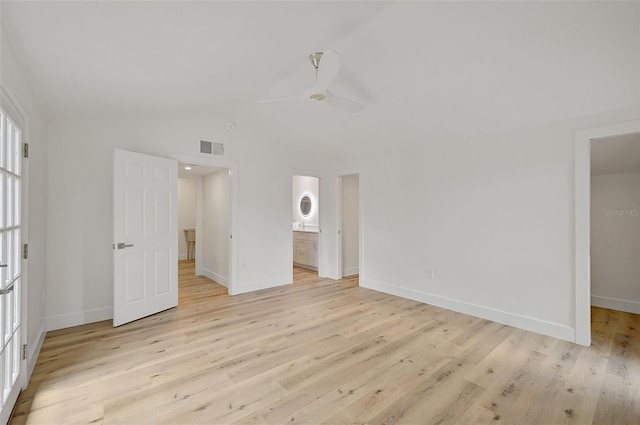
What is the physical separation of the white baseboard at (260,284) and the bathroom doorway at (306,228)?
553mm

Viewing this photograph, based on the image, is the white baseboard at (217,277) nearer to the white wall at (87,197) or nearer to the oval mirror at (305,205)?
the white wall at (87,197)

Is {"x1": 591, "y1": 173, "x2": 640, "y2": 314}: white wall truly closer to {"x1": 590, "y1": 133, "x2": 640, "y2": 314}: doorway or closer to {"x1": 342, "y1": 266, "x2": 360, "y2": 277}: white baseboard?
{"x1": 590, "y1": 133, "x2": 640, "y2": 314}: doorway

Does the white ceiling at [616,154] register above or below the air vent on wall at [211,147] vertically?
below

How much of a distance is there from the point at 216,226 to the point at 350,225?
2.65 metres

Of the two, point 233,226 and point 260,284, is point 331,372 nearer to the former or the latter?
point 260,284

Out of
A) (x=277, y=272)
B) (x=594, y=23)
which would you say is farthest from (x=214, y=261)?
(x=594, y=23)

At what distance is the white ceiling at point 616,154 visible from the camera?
2.94m

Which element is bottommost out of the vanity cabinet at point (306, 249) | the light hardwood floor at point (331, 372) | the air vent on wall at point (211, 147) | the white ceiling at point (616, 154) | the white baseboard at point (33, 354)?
the light hardwood floor at point (331, 372)

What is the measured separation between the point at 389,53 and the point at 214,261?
15.0 ft

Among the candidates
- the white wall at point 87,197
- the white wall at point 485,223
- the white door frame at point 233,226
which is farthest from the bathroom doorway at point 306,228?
the white wall at point 87,197

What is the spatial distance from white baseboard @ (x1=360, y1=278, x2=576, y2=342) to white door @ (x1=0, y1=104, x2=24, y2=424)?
4.16m

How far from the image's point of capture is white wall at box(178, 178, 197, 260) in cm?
807

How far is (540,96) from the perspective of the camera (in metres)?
2.78

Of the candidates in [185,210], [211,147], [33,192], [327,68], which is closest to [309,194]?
[211,147]
